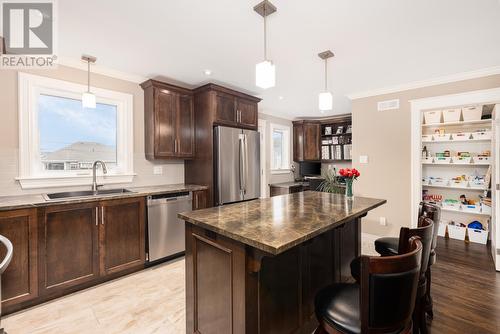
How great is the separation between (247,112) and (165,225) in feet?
7.28

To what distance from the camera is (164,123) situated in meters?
3.36

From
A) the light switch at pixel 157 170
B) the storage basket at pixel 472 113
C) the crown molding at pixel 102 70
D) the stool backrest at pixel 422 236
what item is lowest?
the stool backrest at pixel 422 236

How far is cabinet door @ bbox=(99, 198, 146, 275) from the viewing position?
99.8 inches

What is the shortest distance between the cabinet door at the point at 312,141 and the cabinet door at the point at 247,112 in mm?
2237

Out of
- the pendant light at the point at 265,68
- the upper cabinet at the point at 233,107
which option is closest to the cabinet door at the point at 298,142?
the upper cabinet at the point at 233,107

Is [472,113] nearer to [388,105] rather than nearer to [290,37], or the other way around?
[388,105]

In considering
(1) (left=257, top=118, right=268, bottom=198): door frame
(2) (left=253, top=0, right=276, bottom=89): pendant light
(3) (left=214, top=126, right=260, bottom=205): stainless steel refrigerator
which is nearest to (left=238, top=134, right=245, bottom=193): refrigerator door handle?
(3) (left=214, top=126, right=260, bottom=205): stainless steel refrigerator

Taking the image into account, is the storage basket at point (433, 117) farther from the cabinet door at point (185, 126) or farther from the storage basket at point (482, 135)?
the cabinet door at point (185, 126)

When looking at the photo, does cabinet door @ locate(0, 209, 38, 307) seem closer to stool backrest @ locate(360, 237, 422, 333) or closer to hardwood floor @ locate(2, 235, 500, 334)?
hardwood floor @ locate(2, 235, 500, 334)

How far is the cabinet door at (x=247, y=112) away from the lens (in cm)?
386

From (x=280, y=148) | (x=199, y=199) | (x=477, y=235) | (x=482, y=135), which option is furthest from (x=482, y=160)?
(x=199, y=199)

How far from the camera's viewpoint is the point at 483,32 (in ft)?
7.22

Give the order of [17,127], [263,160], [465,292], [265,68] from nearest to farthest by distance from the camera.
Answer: [265,68]
[465,292]
[17,127]
[263,160]

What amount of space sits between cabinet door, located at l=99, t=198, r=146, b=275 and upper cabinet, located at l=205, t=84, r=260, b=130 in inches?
66.3
